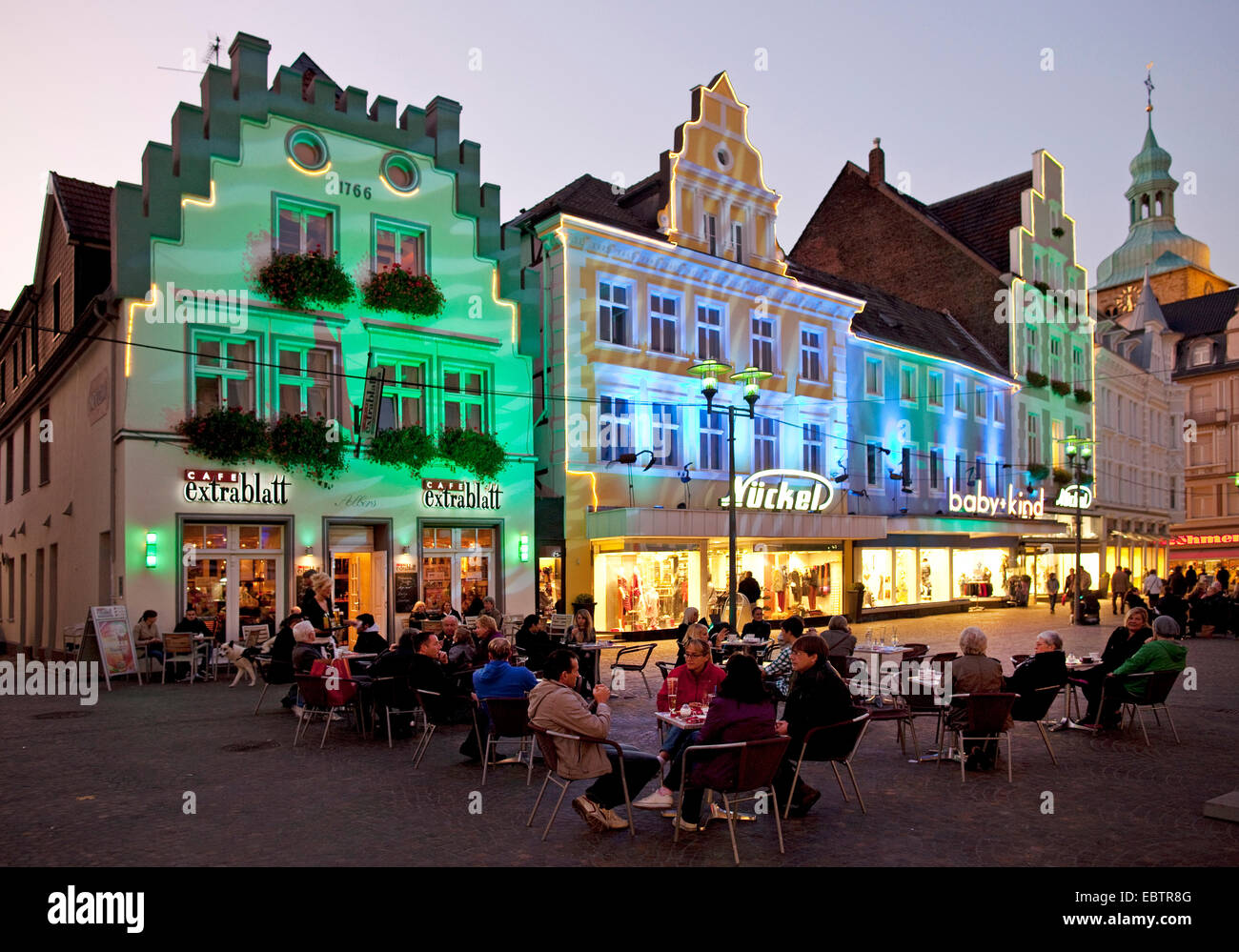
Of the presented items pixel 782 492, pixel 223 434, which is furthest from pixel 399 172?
pixel 782 492

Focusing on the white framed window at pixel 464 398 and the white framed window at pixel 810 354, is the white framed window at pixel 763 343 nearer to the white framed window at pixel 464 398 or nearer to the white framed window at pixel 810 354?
the white framed window at pixel 810 354

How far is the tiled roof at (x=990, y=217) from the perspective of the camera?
42438mm

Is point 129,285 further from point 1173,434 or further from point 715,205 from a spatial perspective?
point 1173,434

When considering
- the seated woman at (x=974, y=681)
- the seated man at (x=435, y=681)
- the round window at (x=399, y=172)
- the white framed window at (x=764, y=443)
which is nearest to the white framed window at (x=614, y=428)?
the white framed window at (x=764, y=443)

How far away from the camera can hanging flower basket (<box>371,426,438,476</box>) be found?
20531 mm

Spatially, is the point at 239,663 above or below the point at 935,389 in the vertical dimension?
below

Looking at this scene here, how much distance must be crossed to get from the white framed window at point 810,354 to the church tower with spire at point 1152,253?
198ft

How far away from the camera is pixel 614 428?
2503 cm

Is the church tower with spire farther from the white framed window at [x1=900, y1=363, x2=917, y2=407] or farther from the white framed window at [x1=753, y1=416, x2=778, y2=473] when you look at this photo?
the white framed window at [x1=753, y1=416, x2=778, y2=473]

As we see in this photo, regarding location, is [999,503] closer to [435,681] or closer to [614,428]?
[614,428]

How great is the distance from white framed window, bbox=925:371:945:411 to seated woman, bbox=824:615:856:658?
2528 centimetres

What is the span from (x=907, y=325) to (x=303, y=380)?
2440 centimetres
